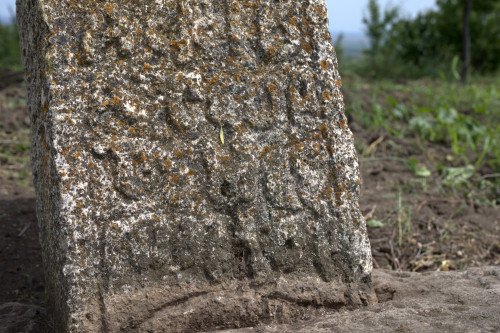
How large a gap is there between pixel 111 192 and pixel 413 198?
2.19m

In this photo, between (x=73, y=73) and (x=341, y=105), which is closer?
(x=73, y=73)

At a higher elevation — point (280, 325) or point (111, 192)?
point (111, 192)

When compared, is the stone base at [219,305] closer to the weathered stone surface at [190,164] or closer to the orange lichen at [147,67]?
the weathered stone surface at [190,164]

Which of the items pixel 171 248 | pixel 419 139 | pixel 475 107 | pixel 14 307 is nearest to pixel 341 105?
pixel 171 248

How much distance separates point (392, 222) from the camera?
3098 mm

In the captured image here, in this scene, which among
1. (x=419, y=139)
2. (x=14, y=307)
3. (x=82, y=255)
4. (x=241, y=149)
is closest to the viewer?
(x=82, y=255)

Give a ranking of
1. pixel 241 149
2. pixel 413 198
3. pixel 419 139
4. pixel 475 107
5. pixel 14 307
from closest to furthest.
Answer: pixel 241 149
pixel 14 307
pixel 413 198
pixel 419 139
pixel 475 107

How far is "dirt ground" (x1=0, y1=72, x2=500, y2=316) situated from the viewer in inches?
105

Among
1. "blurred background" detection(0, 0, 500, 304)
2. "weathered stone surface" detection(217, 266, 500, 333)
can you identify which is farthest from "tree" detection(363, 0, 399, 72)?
"weathered stone surface" detection(217, 266, 500, 333)

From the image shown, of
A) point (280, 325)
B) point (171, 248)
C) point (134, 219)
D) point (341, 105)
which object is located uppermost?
point (341, 105)

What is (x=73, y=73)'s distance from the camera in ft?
5.32

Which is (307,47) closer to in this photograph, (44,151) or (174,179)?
(174,179)

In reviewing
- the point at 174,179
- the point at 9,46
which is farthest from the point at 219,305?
the point at 9,46

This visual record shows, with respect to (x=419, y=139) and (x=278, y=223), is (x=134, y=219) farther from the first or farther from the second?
(x=419, y=139)
